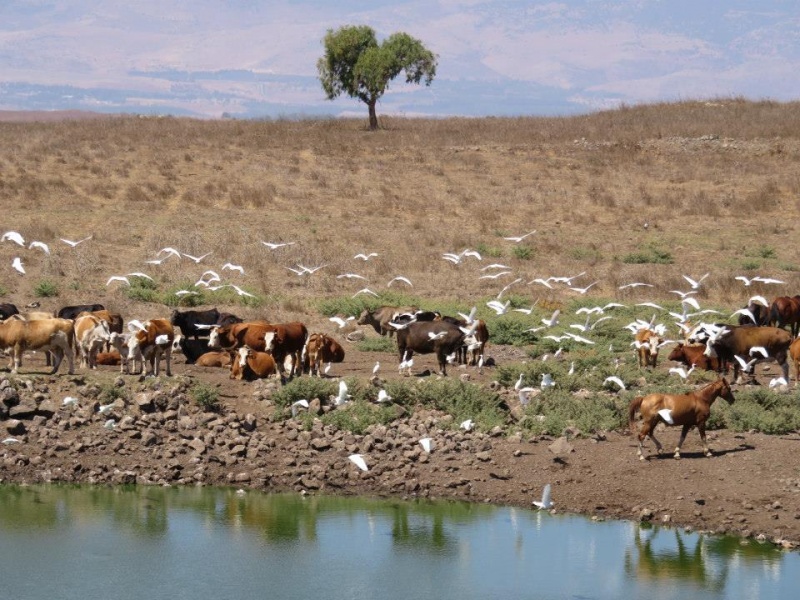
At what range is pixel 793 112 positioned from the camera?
64.2 m

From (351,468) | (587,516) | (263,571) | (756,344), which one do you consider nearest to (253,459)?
(351,468)

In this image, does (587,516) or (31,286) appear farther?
(31,286)

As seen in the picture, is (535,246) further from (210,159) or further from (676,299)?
(210,159)

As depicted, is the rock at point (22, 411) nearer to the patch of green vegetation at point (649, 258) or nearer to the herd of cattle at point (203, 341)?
the herd of cattle at point (203, 341)

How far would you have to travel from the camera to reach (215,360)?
23000 mm

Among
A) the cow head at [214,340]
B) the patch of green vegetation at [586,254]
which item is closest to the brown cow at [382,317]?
the cow head at [214,340]

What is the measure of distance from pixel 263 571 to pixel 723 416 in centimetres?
750

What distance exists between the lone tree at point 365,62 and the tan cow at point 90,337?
50.9 m

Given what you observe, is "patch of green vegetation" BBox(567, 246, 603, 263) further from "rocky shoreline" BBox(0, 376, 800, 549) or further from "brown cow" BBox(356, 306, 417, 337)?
"rocky shoreline" BBox(0, 376, 800, 549)

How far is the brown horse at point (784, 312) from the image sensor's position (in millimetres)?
26734

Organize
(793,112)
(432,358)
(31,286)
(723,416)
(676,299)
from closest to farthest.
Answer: (723,416) < (432,358) < (31,286) < (676,299) < (793,112)

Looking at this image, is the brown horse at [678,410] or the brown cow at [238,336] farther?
the brown cow at [238,336]

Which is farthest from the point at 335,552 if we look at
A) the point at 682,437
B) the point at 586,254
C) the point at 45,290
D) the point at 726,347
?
the point at 586,254

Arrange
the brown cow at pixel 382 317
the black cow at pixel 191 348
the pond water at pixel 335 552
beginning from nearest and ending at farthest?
the pond water at pixel 335 552 < the black cow at pixel 191 348 < the brown cow at pixel 382 317
